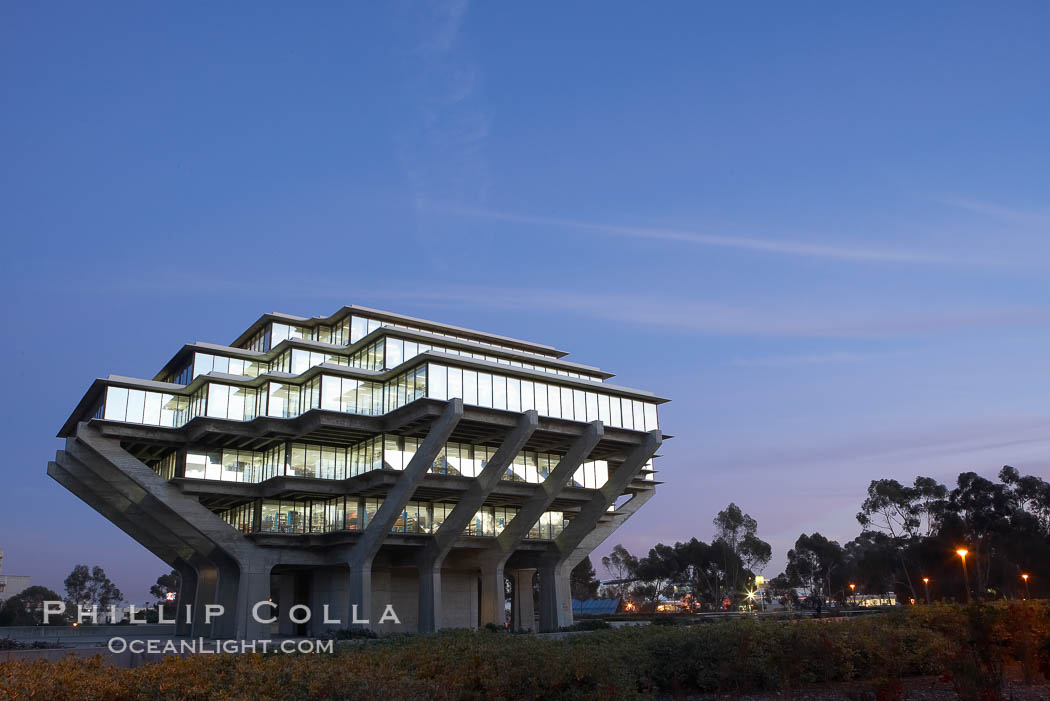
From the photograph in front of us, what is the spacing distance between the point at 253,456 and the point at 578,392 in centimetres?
2229

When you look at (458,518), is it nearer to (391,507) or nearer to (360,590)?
(391,507)

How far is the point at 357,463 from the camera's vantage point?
5191 centimetres

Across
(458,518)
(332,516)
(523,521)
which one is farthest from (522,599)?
(332,516)

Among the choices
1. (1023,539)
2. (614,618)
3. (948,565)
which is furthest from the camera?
(948,565)

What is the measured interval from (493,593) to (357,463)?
1354 centimetres

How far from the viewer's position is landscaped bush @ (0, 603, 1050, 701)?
10.2 m

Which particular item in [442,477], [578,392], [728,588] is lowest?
[728,588]

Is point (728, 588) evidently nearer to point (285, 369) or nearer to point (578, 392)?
point (578, 392)

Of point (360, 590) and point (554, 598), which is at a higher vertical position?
point (360, 590)

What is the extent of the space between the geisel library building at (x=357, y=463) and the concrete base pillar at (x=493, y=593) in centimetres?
15

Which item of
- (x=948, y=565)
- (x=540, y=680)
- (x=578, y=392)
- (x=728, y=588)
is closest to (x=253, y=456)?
(x=578, y=392)

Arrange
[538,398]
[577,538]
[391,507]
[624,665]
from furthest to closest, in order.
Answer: [577,538], [538,398], [391,507], [624,665]

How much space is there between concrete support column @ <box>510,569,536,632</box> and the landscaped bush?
45858 mm

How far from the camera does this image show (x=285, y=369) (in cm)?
5422
